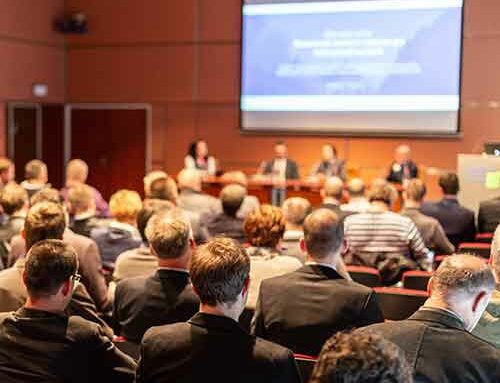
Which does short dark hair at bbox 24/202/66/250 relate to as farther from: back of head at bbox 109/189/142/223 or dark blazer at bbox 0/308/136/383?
back of head at bbox 109/189/142/223

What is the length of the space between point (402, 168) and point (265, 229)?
243 inches

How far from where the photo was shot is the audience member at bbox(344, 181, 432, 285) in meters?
4.97

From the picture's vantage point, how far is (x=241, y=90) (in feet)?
35.8

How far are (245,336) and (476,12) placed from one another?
8.40 m

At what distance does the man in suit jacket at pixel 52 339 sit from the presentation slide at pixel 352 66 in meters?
7.93

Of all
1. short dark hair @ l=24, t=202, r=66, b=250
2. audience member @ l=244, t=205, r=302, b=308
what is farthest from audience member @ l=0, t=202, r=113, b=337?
audience member @ l=244, t=205, r=302, b=308

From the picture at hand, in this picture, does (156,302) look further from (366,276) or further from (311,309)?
(366,276)

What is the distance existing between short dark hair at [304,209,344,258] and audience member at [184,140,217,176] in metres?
7.10

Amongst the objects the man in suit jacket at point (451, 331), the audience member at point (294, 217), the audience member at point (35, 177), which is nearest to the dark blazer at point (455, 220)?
the audience member at point (294, 217)

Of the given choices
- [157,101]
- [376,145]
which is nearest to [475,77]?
[376,145]

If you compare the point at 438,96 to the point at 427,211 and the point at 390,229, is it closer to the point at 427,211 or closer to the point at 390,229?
the point at 427,211

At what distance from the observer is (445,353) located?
84.4 inches

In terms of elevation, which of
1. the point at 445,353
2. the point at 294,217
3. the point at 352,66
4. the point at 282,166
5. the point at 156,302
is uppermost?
the point at 352,66

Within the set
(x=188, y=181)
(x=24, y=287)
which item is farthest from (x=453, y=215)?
(x=24, y=287)
